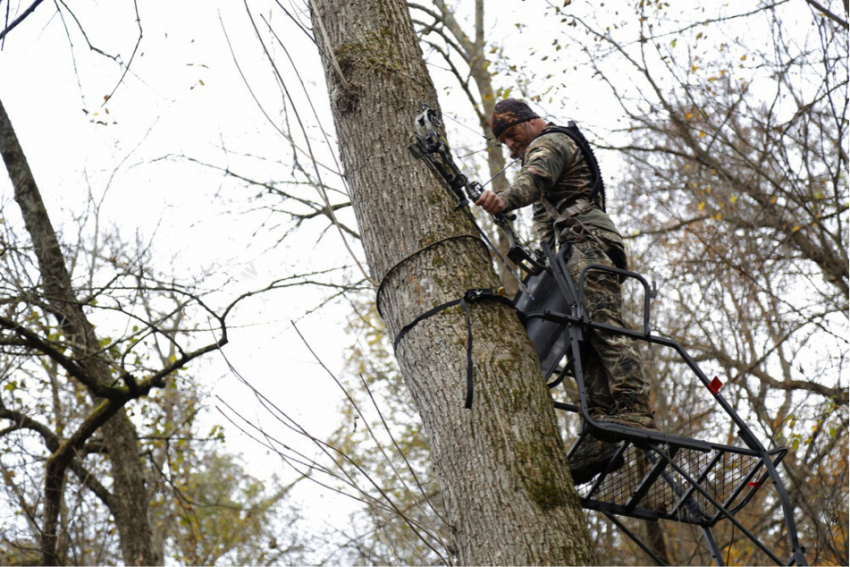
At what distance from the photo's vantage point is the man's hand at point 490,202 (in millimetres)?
2844

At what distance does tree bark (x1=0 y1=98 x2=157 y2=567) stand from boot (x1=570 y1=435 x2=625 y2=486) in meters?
5.38

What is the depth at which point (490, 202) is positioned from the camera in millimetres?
2857

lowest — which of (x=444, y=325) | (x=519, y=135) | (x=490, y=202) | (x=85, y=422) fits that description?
(x=444, y=325)

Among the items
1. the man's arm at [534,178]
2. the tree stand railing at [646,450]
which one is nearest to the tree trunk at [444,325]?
the man's arm at [534,178]

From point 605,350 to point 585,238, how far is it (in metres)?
0.53

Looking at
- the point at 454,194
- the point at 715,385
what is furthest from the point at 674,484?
the point at 454,194

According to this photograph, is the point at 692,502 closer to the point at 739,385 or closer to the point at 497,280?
the point at 497,280

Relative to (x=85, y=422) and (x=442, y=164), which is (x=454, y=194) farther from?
(x=85, y=422)

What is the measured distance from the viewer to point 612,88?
10.2m

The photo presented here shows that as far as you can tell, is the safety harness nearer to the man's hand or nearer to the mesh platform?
the man's hand

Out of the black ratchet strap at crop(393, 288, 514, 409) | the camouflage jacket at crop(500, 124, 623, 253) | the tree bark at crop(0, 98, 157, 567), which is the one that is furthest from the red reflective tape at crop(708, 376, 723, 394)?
the tree bark at crop(0, 98, 157, 567)

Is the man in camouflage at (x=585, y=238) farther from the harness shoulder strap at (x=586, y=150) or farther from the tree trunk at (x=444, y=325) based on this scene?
the tree trunk at (x=444, y=325)

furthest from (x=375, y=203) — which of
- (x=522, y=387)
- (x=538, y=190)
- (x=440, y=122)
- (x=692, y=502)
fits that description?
(x=692, y=502)

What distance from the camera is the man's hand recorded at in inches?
112
